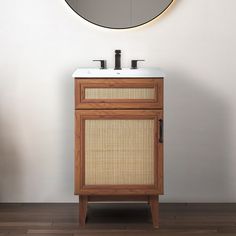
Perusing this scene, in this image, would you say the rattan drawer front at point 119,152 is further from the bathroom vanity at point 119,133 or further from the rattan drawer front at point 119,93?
the rattan drawer front at point 119,93

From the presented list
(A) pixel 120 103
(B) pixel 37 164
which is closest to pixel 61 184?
(B) pixel 37 164

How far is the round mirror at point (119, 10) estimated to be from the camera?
11.7ft

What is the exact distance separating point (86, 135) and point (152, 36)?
0.81 meters

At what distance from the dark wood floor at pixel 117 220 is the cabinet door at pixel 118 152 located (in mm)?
199

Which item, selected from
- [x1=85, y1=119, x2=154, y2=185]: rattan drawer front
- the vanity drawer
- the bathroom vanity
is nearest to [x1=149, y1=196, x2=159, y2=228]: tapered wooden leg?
the bathroom vanity

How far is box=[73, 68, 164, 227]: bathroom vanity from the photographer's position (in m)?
3.15

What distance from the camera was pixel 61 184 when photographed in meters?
3.70

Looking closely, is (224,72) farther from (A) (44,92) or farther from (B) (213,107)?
(A) (44,92)

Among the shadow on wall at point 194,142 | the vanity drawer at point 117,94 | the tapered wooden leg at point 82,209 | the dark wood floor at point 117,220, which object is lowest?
the dark wood floor at point 117,220

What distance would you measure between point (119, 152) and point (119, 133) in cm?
10

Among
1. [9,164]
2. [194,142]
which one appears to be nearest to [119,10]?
[194,142]

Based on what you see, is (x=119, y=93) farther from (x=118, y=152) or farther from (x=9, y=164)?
(x=9, y=164)

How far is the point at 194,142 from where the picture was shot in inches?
145

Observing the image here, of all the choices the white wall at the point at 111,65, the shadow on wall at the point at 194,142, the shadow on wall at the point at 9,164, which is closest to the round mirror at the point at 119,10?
the white wall at the point at 111,65
